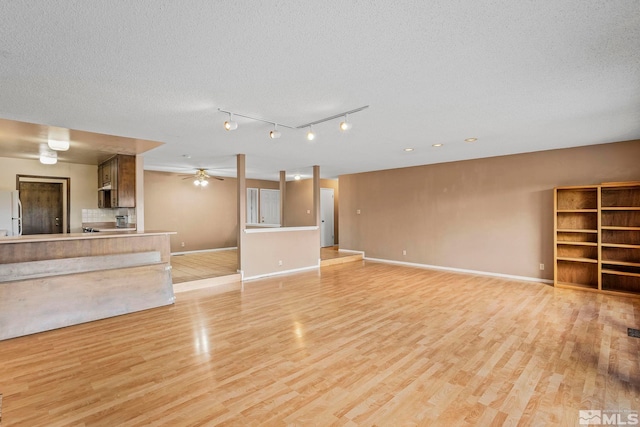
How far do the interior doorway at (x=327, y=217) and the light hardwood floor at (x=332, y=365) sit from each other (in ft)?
18.6

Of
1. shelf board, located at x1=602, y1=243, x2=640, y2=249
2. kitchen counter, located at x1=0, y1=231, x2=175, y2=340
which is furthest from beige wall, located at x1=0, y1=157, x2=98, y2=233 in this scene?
shelf board, located at x1=602, y1=243, x2=640, y2=249

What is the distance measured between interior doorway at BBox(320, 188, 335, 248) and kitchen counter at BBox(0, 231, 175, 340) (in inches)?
236

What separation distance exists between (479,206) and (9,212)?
916 centimetres

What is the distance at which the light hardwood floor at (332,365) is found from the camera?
1.95 meters

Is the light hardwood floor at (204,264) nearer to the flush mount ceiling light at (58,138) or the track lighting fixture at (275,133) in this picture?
the flush mount ceiling light at (58,138)

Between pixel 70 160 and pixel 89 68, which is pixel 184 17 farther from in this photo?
pixel 70 160

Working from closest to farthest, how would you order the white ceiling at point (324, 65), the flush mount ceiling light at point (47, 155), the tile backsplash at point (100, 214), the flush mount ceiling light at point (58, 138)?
the white ceiling at point (324, 65), the flush mount ceiling light at point (58, 138), the flush mount ceiling light at point (47, 155), the tile backsplash at point (100, 214)

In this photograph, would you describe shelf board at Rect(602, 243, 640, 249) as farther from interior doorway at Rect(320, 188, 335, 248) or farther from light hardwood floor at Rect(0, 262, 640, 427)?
interior doorway at Rect(320, 188, 335, 248)

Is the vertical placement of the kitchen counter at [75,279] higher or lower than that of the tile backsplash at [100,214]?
lower

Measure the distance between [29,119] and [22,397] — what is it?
299cm

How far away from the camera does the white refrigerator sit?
5445 millimetres

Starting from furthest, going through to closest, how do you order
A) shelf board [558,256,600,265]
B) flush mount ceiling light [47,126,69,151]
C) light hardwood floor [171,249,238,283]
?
1. light hardwood floor [171,249,238,283]
2. shelf board [558,256,600,265]
3. flush mount ceiling light [47,126,69,151]

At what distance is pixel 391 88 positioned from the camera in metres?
2.65

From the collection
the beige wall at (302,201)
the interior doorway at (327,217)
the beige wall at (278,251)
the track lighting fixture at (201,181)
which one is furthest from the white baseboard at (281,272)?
the track lighting fixture at (201,181)
